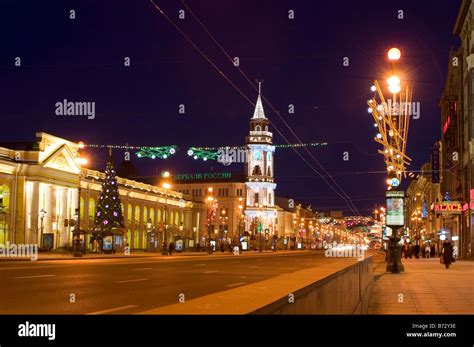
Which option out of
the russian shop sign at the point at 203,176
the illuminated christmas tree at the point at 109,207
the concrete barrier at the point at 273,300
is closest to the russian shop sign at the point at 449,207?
the illuminated christmas tree at the point at 109,207

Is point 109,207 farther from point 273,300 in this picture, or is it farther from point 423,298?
point 273,300

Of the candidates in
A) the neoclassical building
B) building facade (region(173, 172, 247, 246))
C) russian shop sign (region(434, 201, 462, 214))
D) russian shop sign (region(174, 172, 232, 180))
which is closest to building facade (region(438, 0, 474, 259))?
russian shop sign (region(434, 201, 462, 214))

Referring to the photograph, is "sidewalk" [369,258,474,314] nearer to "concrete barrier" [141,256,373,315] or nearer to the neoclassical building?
"concrete barrier" [141,256,373,315]

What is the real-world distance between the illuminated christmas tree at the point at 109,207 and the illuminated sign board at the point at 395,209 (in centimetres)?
4875

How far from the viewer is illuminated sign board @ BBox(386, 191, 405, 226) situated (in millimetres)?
34059

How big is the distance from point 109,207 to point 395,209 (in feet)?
167

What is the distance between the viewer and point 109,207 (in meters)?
80.4

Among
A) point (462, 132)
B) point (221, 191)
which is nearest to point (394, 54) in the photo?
point (462, 132)

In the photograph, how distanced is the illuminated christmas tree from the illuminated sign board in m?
48.7
